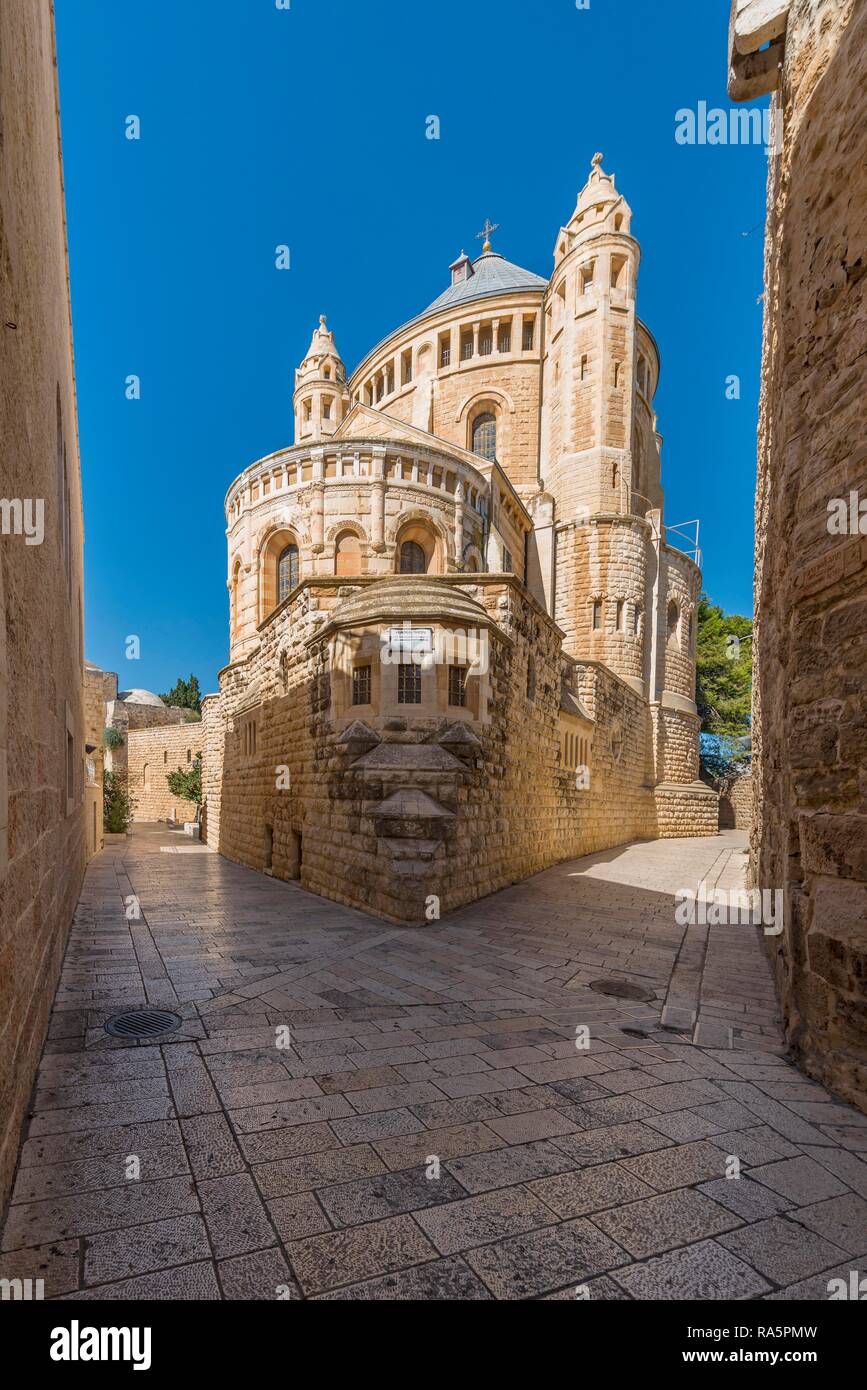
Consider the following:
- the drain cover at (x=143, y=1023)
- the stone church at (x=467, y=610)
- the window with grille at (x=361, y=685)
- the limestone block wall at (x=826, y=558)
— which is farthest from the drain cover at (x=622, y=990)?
the window with grille at (x=361, y=685)

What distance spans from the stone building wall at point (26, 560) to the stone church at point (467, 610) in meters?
4.35

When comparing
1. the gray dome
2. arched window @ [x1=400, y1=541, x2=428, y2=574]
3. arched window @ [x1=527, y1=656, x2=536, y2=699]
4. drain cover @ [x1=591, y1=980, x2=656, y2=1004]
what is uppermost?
the gray dome

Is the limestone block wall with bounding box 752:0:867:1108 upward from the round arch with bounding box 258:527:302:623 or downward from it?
downward

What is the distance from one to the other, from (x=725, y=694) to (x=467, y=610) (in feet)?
93.9

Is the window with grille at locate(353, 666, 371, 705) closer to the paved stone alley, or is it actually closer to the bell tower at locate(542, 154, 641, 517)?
the paved stone alley

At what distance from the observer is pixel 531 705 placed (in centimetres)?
1144

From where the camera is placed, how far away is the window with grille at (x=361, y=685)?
8844 millimetres

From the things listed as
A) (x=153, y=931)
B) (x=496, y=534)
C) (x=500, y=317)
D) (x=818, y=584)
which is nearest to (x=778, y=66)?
(x=818, y=584)

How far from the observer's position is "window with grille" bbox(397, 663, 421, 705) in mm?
8477

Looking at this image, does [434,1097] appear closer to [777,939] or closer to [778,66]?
[777,939]

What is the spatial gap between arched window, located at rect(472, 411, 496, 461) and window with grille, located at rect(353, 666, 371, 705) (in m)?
24.8

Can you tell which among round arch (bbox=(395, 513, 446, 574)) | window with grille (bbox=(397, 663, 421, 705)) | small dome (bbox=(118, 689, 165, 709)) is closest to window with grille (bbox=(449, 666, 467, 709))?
window with grille (bbox=(397, 663, 421, 705))

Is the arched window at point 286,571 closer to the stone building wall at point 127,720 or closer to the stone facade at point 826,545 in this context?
the stone facade at point 826,545

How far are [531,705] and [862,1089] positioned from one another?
331 inches
